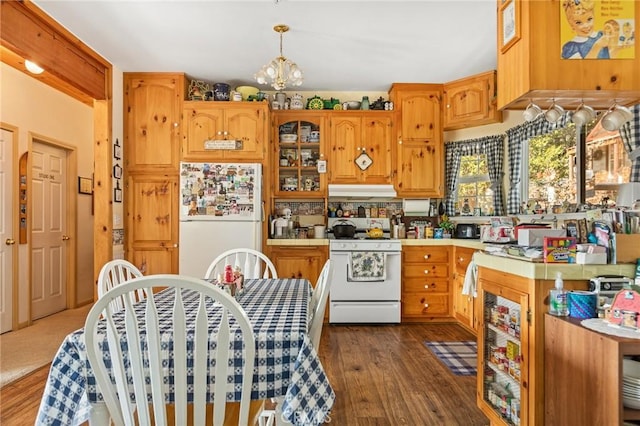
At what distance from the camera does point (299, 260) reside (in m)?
4.22

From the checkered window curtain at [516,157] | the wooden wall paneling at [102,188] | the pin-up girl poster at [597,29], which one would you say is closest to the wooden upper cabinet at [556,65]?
the pin-up girl poster at [597,29]

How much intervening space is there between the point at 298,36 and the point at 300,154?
1581 mm

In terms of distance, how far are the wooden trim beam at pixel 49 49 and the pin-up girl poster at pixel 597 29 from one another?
331 centimetres

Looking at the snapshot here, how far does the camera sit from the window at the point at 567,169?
2783mm

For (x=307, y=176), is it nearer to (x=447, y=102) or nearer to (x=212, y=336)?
(x=447, y=102)

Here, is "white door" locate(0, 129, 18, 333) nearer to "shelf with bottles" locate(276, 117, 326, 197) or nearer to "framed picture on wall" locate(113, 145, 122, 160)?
"framed picture on wall" locate(113, 145, 122, 160)

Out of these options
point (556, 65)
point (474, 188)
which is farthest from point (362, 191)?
point (556, 65)

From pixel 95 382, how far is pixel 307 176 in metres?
3.66

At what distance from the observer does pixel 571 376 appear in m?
1.48

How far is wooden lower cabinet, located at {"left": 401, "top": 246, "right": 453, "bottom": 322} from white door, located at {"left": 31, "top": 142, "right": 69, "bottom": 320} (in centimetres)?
416

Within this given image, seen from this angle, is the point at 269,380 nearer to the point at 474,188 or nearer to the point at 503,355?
the point at 503,355

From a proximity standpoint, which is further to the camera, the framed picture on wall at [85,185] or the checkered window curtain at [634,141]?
the framed picture on wall at [85,185]

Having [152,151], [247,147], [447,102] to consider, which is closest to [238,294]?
[247,147]

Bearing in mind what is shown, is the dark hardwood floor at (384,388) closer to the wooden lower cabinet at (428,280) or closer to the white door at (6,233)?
the wooden lower cabinet at (428,280)
